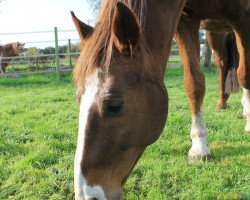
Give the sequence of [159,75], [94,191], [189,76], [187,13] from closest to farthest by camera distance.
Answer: [94,191] < [159,75] < [187,13] < [189,76]

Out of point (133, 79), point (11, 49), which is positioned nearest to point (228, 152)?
point (133, 79)

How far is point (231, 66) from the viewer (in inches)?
219

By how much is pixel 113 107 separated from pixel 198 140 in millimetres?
1776

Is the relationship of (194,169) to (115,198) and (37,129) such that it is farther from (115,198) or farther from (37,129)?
(37,129)

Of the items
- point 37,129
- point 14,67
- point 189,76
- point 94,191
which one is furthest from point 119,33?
point 14,67

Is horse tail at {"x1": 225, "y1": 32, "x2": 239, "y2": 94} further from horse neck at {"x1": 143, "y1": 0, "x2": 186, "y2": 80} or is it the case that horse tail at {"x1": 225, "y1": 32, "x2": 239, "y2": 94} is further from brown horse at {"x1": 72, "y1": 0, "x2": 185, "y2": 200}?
brown horse at {"x1": 72, "y1": 0, "x2": 185, "y2": 200}

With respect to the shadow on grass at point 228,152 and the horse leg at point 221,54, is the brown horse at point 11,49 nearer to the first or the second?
the horse leg at point 221,54

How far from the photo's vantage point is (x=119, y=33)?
1957mm

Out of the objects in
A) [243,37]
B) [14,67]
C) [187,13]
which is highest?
Answer: [187,13]

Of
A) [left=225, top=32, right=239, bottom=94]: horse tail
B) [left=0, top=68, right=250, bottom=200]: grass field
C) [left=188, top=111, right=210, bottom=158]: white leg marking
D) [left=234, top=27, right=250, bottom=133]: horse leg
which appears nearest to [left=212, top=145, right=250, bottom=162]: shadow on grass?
[left=0, top=68, right=250, bottom=200]: grass field

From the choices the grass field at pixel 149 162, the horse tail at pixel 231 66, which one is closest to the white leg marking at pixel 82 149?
the grass field at pixel 149 162

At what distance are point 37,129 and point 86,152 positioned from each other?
9.66ft

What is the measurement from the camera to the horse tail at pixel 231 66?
542 centimetres

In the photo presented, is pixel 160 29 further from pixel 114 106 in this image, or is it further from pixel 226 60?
pixel 226 60
